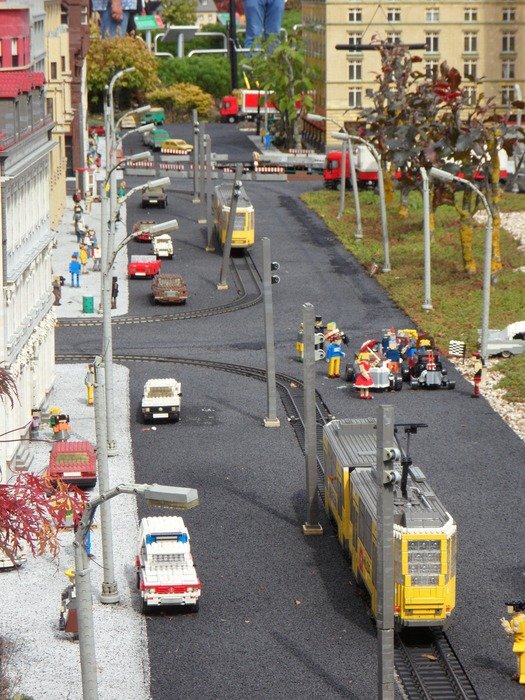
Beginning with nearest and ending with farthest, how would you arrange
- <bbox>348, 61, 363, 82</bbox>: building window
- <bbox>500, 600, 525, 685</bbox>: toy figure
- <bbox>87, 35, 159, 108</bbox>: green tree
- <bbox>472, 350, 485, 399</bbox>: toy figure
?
1. <bbox>500, 600, 525, 685</bbox>: toy figure
2. <bbox>472, 350, 485, 399</bbox>: toy figure
3. <bbox>348, 61, 363, 82</bbox>: building window
4. <bbox>87, 35, 159, 108</bbox>: green tree

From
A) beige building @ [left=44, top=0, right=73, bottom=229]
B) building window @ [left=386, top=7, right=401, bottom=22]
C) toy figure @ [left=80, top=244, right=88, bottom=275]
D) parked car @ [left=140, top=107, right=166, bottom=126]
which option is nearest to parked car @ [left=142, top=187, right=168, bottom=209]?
beige building @ [left=44, top=0, right=73, bottom=229]

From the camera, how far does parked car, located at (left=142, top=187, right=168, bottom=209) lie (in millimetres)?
103312

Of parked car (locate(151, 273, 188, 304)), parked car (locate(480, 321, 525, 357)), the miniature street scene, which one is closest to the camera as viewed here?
the miniature street scene

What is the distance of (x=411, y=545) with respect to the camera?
112ft

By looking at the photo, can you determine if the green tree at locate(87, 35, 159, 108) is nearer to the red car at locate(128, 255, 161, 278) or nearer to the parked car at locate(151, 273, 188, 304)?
the red car at locate(128, 255, 161, 278)

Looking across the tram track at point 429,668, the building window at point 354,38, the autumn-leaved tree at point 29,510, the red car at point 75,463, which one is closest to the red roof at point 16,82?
the red car at point 75,463

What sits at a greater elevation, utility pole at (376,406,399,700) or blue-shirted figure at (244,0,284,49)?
blue-shirted figure at (244,0,284,49)

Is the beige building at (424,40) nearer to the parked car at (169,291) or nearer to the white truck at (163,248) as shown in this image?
the white truck at (163,248)

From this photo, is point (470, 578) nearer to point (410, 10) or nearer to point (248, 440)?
point (248, 440)

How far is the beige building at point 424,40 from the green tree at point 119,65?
2619 centimetres

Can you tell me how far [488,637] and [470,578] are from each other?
3562 millimetres

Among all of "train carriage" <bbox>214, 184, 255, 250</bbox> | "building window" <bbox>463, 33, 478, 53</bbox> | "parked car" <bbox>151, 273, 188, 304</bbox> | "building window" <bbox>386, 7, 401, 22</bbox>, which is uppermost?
"building window" <bbox>386, 7, 401, 22</bbox>

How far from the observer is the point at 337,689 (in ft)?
107

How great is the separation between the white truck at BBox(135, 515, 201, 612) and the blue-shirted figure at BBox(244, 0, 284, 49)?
131 meters
